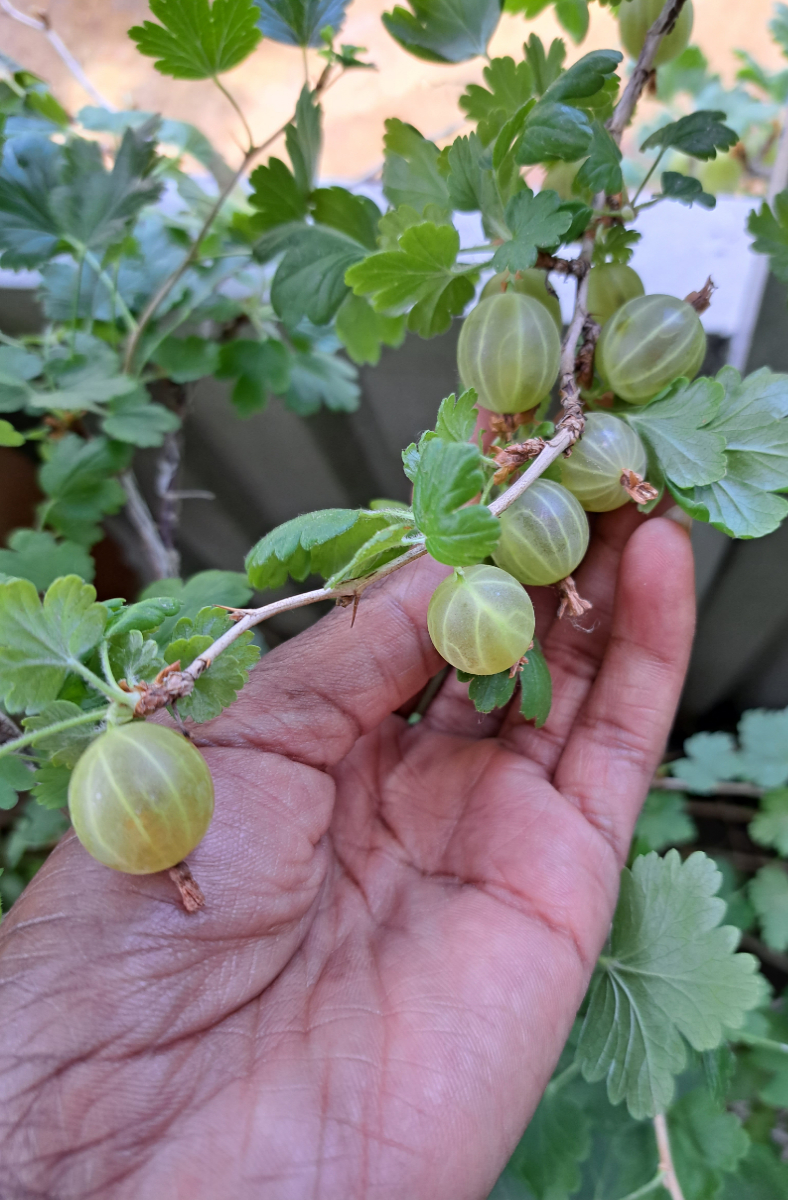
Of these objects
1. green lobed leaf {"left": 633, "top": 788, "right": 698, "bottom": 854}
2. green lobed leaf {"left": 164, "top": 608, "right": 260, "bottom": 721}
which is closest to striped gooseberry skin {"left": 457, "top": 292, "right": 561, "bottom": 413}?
green lobed leaf {"left": 164, "top": 608, "right": 260, "bottom": 721}

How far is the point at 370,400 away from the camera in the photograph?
1.31 metres

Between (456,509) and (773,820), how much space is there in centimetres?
96

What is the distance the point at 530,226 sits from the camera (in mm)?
599

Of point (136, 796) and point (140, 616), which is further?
point (140, 616)

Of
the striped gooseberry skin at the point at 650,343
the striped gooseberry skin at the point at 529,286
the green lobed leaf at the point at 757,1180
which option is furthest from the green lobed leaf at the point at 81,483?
the green lobed leaf at the point at 757,1180

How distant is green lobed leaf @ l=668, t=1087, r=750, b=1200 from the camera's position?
0.90m

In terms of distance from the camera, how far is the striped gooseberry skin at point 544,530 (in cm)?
59

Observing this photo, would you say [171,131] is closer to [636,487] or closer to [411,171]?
[411,171]

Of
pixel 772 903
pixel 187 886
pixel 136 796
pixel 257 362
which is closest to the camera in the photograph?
pixel 136 796

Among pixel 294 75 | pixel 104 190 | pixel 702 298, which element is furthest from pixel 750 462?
pixel 294 75

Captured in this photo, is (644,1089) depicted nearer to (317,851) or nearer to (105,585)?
(317,851)

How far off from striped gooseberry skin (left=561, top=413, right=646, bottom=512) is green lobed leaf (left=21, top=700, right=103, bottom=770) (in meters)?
0.45

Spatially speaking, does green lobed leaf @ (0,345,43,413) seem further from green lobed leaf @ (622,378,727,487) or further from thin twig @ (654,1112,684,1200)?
thin twig @ (654,1112,684,1200)

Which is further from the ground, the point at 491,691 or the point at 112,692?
the point at 112,692
